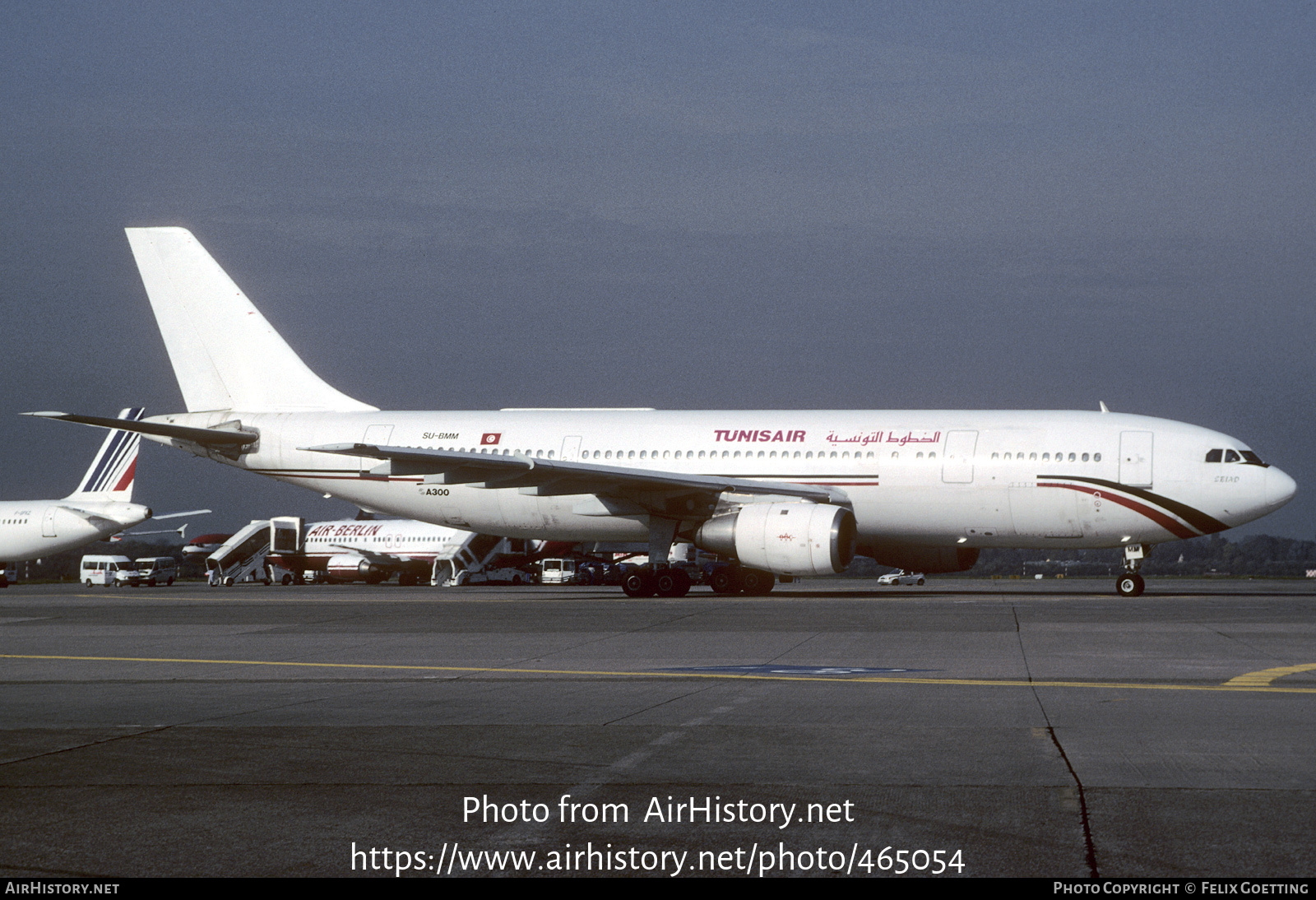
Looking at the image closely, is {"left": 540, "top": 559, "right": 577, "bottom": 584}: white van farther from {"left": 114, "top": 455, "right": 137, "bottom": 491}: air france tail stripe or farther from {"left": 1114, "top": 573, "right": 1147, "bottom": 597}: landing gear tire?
{"left": 1114, "top": 573, "right": 1147, "bottom": 597}: landing gear tire

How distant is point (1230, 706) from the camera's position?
9.89 m

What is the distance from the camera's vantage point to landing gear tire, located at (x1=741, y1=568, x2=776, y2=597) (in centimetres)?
3275

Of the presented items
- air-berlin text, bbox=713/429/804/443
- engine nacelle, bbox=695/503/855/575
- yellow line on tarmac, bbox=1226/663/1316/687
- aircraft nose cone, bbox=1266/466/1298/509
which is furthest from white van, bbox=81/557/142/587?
yellow line on tarmac, bbox=1226/663/1316/687

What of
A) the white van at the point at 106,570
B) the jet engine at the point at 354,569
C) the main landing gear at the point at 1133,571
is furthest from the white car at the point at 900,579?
the white van at the point at 106,570

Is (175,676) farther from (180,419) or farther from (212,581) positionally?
(212,581)

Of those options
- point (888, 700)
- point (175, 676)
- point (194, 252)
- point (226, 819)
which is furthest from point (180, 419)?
point (226, 819)

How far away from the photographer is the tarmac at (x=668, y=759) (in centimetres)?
543

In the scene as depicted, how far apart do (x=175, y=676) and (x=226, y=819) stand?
7.52 meters

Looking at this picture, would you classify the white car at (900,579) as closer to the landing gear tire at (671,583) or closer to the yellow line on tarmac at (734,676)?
the landing gear tire at (671,583)

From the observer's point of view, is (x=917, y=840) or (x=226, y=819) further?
(x=226, y=819)

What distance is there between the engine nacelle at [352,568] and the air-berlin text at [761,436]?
3367cm

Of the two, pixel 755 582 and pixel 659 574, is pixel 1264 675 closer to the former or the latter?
pixel 659 574

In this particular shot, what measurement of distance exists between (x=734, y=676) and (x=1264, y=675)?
4931 millimetres

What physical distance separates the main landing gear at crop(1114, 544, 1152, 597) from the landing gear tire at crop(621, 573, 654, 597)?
10.7m
